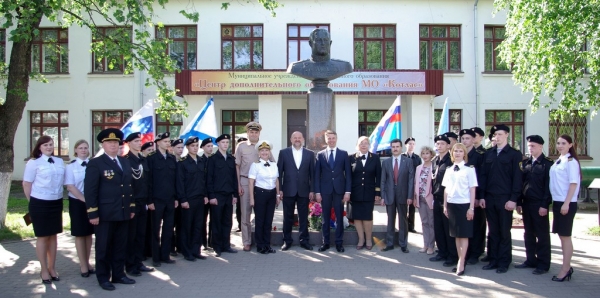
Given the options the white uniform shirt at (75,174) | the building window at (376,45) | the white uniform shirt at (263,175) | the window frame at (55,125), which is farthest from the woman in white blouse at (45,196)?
the window frame at (55,125)

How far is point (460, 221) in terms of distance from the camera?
623 centimetres

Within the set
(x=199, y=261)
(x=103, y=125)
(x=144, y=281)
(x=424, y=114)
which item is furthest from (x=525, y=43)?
(x=103, y=125)

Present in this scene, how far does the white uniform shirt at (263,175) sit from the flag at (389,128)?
446cm

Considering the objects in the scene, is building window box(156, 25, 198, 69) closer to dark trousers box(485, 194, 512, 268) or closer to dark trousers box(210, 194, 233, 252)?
dark trousers box(210, 194, 233, 252)

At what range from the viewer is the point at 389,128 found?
11.6 metres

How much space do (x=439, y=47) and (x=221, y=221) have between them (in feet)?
48.7

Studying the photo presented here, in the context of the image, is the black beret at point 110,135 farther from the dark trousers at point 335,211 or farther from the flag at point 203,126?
the flag at point 203,126

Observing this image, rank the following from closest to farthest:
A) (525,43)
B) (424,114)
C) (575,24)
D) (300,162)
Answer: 1. (300,162)
2. (575,24)
3. (525,43)
4. (424,114)

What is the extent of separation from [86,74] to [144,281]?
1586cm

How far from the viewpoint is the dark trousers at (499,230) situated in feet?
21.0

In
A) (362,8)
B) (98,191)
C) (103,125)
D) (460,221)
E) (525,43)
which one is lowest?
(460,221)

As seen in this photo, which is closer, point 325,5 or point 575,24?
point 575,24

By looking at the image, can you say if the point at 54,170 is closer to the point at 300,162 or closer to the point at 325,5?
the point at 300,162

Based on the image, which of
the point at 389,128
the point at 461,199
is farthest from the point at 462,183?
the point at 389,128
